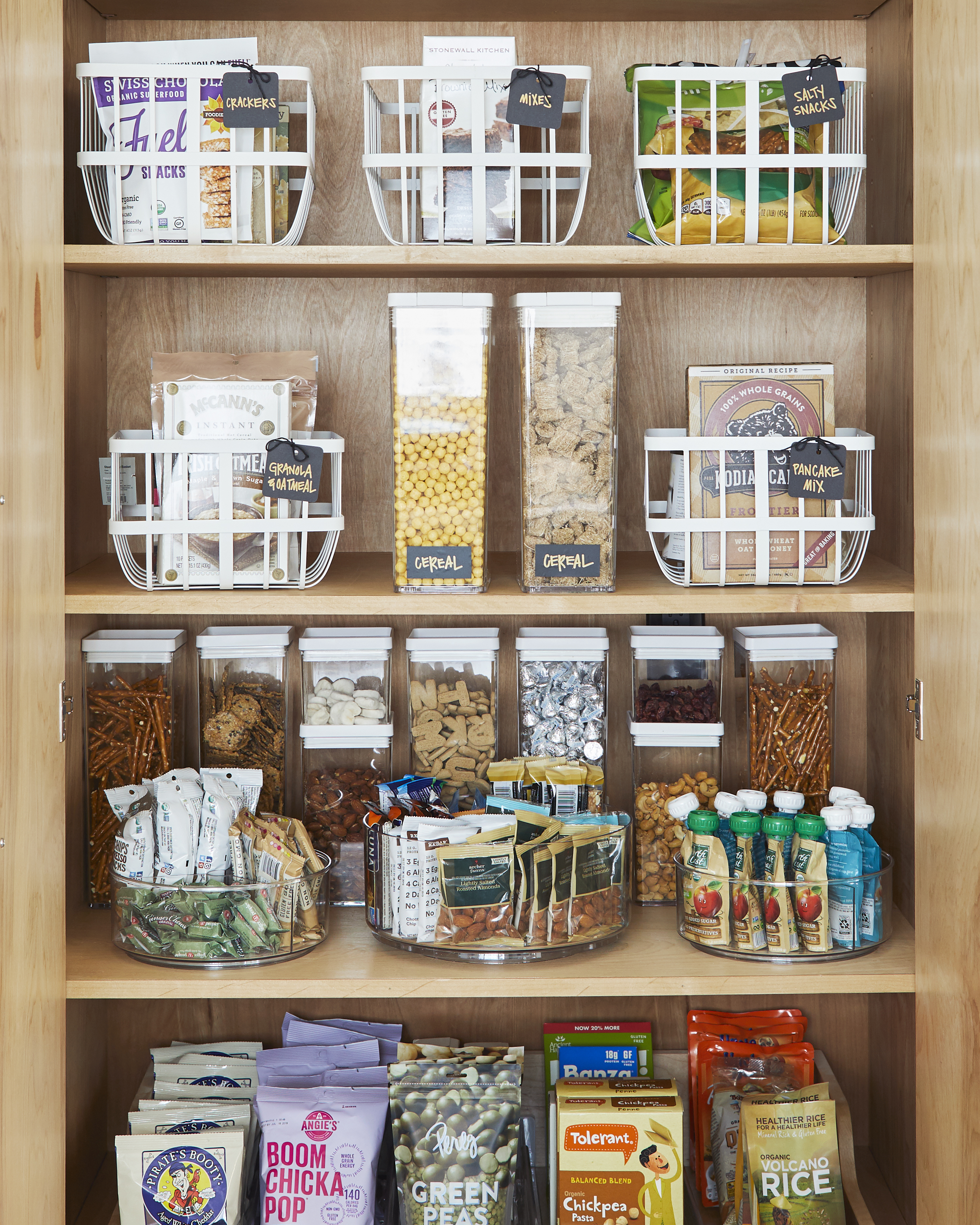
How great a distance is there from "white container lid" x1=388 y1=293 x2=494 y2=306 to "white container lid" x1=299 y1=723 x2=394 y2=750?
620mm

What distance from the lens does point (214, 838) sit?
1.63 m

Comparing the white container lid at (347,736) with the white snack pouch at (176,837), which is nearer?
the white snack pouch at (176,837)

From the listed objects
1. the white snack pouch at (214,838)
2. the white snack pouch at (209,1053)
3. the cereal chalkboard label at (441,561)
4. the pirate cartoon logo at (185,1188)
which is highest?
the cereal chalkboard label at (441,561)

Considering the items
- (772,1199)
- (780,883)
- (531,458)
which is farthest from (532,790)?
(772,1199)

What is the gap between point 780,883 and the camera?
160 centimetres

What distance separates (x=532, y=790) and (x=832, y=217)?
0.92 metres

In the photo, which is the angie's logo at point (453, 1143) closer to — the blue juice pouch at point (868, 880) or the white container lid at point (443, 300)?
the blue juice pouch at point (868, 880)

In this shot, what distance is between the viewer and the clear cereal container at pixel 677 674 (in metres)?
1.76

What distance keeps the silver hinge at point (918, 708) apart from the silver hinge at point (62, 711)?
115 cm

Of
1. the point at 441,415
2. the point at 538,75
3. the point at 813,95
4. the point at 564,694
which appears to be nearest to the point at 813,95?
the point at 813,95

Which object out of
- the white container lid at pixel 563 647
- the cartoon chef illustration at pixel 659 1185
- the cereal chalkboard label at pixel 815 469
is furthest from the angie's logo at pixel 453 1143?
the cereal chalkboard label at pixel 815 469

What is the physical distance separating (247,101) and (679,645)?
3.19ft

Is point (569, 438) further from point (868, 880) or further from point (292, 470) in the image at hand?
point (868, 880)

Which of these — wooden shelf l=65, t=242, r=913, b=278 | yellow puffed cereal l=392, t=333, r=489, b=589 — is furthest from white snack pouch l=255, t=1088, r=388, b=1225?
wooden shelf l=65, t=242, r=913, b=278
